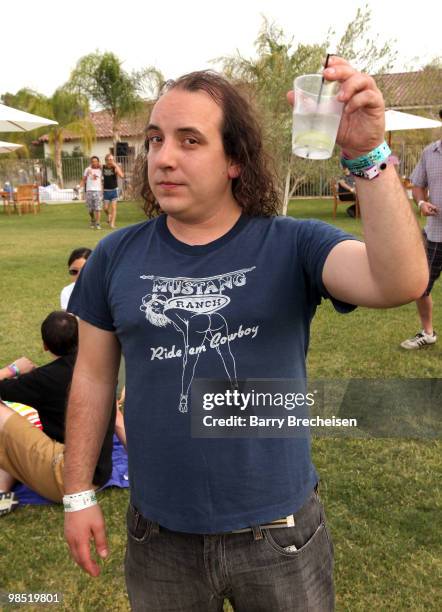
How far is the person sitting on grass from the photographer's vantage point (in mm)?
3721

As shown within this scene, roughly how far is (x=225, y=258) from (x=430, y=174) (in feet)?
16.5

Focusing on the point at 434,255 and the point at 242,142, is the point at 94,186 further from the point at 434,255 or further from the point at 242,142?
the point at 242,142

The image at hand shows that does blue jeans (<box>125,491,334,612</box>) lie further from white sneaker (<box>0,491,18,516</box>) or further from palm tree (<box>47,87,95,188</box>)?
palm tree (<box>47,87,95,188</box>)

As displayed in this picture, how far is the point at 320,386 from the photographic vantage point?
5.52 meters

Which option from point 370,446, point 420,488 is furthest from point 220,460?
point 370,446

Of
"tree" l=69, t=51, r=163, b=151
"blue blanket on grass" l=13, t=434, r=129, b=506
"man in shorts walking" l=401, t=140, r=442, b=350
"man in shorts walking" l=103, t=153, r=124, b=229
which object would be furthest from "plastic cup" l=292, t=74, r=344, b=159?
"tree" l=69, t=51, r=163, b=151

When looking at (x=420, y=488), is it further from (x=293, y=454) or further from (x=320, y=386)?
→ (x=293, y=454)

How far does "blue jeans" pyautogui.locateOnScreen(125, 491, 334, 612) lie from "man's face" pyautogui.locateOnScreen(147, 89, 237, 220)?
840 millimetres

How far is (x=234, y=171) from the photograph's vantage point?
1.75 m

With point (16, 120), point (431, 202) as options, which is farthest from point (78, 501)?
point (16, 120)

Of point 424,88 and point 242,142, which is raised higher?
point 424,88

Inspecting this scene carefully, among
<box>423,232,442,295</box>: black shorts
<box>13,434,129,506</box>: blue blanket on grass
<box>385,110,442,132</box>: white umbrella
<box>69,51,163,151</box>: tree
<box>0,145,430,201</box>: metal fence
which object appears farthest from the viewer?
<box>69,51,163,151</box>: tree
